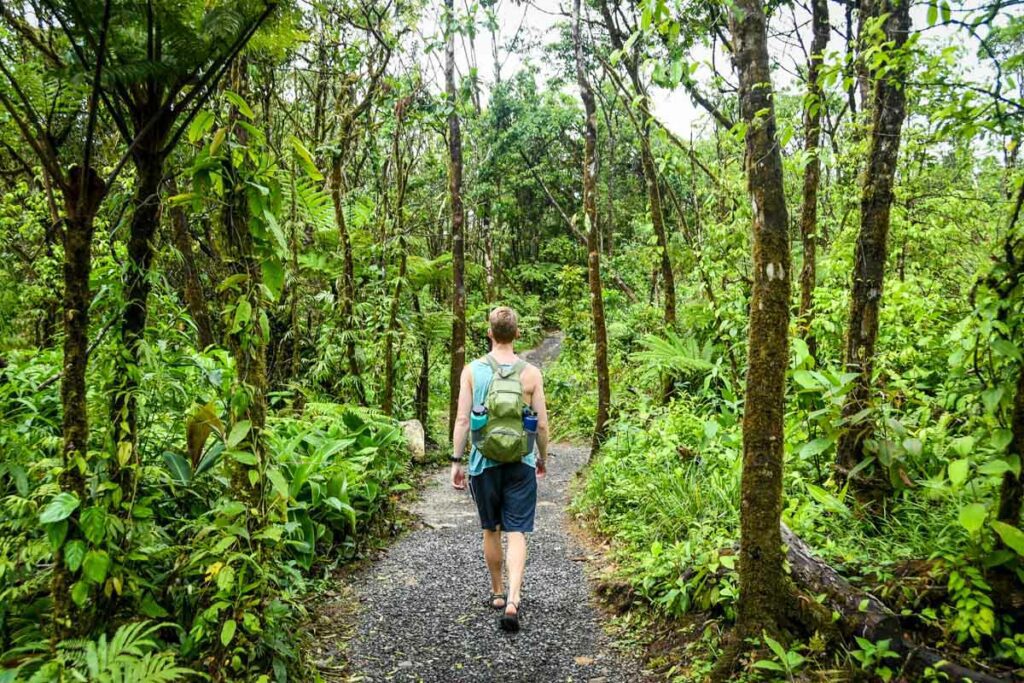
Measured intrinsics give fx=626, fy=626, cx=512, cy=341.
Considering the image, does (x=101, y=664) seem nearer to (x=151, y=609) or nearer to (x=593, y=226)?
(x=151, y=609)

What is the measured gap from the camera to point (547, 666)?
3484 mm

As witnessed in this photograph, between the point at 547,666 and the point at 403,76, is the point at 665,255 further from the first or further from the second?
the point at 547,666

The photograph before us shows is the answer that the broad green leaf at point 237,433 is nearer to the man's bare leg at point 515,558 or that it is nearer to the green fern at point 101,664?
the green fern at point 101,664

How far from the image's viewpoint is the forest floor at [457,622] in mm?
3449

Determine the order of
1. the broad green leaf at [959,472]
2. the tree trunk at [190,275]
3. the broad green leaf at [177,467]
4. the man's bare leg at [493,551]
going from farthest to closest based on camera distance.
→ the tree trunk at [190,275] → the man's bare leg at [493,551] → the broad green leaf at [177,467] → the broad green leaf at [959,472]

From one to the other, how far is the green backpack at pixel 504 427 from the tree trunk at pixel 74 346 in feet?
6.80

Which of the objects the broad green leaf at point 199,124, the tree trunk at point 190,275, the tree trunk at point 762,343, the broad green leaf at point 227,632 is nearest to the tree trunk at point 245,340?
the broad green leaf at point 199,124

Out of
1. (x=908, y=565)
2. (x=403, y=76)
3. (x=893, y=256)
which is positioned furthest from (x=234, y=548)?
(x=403, y=76)

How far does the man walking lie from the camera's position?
3.83m

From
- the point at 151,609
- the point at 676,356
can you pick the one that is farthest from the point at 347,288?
the point at 151,609

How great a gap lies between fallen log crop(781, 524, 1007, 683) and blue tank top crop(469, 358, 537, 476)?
1536 mm

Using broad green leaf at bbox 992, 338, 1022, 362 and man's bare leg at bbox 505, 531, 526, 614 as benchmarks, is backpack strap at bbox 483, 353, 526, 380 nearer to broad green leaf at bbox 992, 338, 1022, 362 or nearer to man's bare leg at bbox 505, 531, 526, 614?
man's bare leg at bbox 505, 531, 526, 614

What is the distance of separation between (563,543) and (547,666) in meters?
2.31

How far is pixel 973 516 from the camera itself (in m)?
2.72
